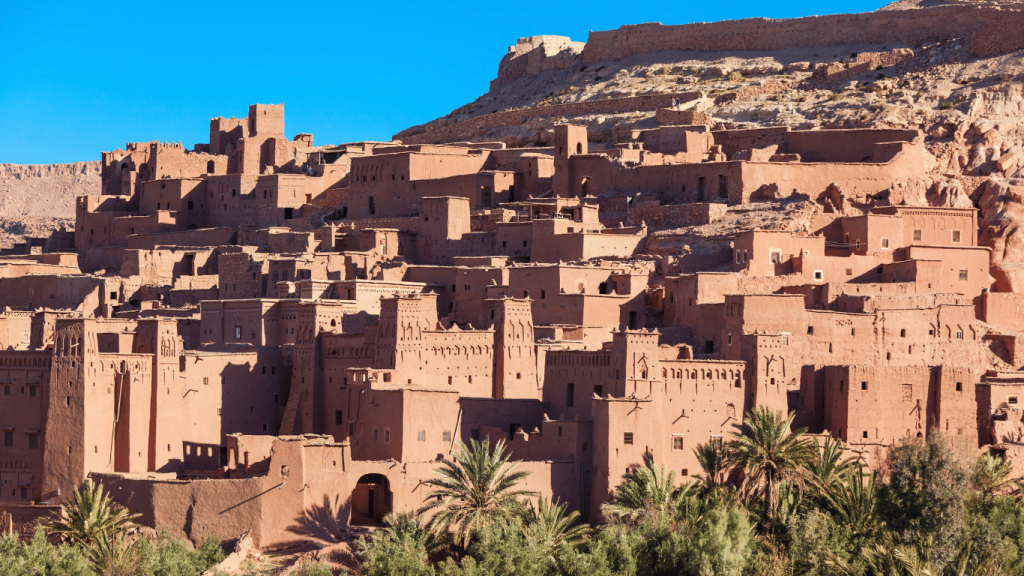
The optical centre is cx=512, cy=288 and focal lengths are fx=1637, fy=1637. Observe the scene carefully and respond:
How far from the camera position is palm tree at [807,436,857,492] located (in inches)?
1515

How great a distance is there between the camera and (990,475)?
132 ft

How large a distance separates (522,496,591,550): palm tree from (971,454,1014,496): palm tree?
1003 cm

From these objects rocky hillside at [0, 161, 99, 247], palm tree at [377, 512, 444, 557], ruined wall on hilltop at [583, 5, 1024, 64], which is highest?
ruined wall on hilltop at [583, 5, 1024, 64]

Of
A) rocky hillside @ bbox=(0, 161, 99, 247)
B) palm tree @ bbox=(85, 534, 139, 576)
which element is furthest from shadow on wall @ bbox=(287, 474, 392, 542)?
rocky hillside @ bbox=(0, 161, 99, 247)

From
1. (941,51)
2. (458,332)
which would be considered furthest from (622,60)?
(458,332)

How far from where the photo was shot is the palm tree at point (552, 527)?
36.5 meters

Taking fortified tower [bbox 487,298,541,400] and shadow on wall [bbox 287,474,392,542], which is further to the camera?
fortified tower [bbox 487,298,541,400]

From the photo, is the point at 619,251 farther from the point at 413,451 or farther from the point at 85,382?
the point at 85,382

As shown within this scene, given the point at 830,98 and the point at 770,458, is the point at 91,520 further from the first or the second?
the point at 830,98

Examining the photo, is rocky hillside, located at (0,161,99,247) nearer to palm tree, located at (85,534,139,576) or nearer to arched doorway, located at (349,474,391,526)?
arched doorway, located at (349,474,391,526)

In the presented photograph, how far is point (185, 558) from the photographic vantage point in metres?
36.6

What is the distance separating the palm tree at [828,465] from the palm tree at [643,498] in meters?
3.20

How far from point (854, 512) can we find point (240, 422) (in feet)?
54.2

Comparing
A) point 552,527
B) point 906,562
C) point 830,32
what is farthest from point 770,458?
point 830,32
